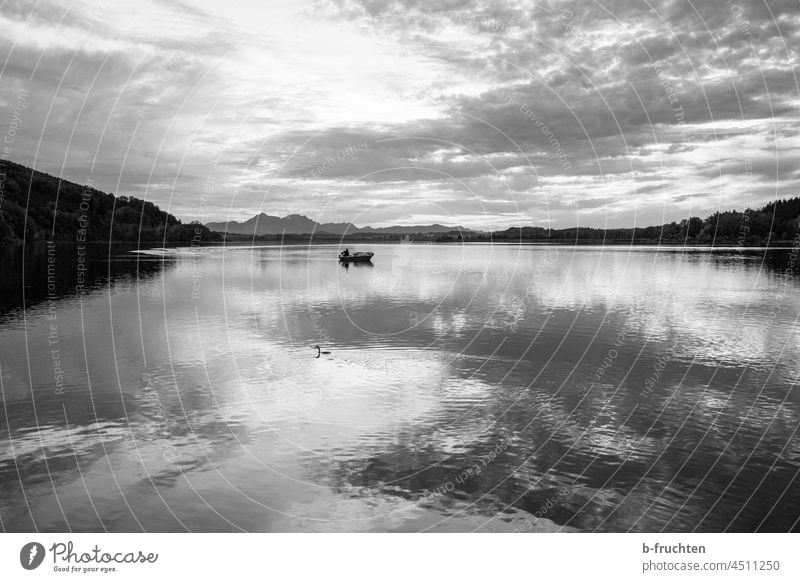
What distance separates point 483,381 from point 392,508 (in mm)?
16842

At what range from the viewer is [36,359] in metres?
41.9

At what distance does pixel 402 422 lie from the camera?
28281 mm

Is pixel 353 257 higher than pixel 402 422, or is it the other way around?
pixel 353 257

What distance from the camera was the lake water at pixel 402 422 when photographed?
2014 cm

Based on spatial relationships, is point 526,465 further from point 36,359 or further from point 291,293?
point 291,293

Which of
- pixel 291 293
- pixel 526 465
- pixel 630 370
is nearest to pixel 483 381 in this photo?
pixel 630 370
